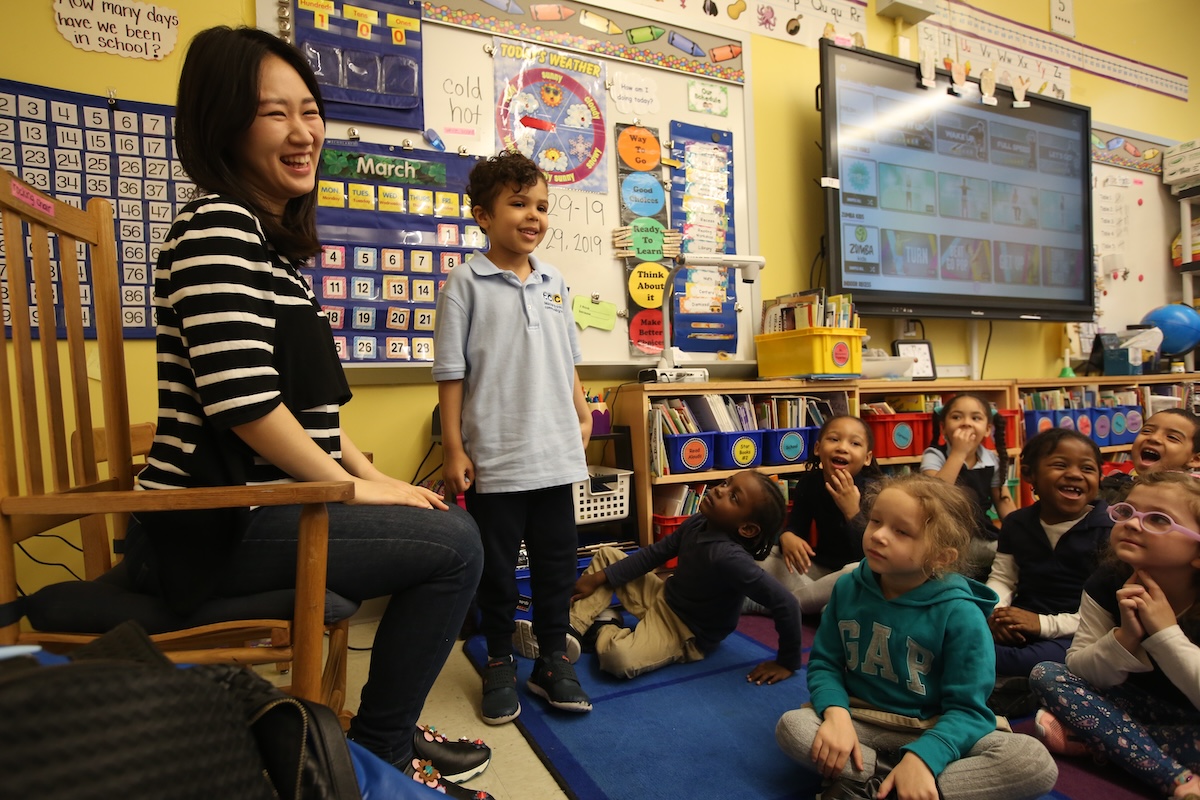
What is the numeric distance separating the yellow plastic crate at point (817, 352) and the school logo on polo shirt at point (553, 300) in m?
1.29

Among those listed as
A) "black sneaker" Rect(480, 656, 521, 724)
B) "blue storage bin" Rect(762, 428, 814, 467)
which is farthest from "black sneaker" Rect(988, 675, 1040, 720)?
"blue storage bin" Rect(762, 428, 814, 467)

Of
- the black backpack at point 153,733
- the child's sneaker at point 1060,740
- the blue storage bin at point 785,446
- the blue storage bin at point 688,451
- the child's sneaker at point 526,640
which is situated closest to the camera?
the black backpack at point 153,733

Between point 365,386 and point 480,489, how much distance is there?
95 cm

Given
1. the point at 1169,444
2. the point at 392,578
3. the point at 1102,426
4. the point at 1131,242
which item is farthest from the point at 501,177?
the point at 1131,242

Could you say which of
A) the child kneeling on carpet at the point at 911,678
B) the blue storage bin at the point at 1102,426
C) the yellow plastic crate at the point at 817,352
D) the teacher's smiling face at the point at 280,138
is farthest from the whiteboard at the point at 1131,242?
the teacher's smiling face at the point at 280,138

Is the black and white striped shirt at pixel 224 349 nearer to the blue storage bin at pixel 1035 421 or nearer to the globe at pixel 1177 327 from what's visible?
the blue storage bin at pixel 1035 421

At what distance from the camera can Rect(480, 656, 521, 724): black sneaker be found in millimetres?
1364

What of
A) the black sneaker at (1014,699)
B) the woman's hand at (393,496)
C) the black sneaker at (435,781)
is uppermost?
the woman's hand at (393,496)

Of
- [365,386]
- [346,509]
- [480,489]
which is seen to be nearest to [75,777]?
[346,509]

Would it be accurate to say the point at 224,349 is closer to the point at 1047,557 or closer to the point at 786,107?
the point at 1047,557

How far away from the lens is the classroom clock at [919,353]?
3242 mm

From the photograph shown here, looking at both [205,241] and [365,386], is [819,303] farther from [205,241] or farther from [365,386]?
[205,241]

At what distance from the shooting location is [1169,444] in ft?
6.09

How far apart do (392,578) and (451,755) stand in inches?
18.2
